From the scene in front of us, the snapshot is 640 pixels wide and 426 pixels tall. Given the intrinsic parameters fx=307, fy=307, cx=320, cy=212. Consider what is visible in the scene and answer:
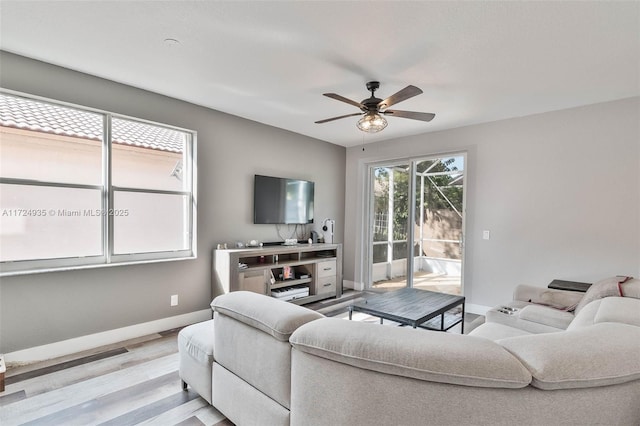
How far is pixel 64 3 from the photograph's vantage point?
6.31 feet

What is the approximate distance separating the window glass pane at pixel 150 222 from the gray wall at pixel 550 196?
11.9 ft

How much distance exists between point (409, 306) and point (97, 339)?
3013mm

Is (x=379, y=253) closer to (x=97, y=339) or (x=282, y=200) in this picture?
(x=282, y=200)

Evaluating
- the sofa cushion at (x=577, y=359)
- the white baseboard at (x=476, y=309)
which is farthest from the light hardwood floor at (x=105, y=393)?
the white baseboard at (x=476, y=309)

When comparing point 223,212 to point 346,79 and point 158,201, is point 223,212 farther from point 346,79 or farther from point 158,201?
point 346,79

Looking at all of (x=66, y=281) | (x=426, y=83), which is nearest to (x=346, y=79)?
(x=426, y=83)

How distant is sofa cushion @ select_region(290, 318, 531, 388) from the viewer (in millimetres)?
999

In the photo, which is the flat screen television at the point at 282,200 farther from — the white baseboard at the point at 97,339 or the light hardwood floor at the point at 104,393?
the light hardwood floor at the point at 104,393

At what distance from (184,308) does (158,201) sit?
1281 millimetres

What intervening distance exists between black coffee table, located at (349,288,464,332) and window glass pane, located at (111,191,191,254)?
85.5 inches

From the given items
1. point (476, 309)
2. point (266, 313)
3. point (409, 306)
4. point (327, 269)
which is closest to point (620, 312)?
point (409, 306)

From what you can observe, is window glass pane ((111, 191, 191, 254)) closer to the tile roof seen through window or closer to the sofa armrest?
the tile roof seen through window

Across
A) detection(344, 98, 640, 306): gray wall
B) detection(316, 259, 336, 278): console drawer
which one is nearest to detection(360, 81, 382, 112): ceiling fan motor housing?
detection(344, 98, 640, 306): gray wall

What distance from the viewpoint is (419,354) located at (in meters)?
1.06
